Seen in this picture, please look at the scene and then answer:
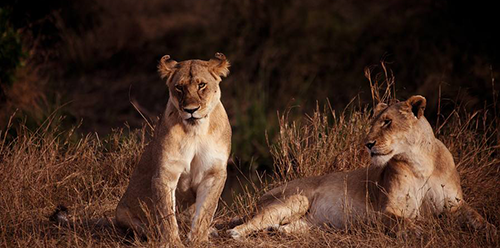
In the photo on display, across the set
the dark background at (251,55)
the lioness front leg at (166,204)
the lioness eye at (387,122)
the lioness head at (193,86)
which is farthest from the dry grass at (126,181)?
the dark background at (251,55)

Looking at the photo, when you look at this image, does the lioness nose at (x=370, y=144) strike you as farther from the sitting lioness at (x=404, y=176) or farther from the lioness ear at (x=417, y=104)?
the lioness ear at (x=417, y=104)

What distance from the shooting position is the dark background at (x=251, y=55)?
395 inches

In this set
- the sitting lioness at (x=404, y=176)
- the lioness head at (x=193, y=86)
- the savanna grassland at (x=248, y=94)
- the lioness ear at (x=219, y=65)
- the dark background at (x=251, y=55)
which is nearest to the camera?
the lioness head at (x=193, y=86)

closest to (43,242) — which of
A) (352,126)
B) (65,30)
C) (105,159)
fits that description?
(105,159)

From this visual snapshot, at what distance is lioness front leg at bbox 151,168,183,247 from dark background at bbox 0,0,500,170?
13.5 ft

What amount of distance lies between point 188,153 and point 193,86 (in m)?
0.41

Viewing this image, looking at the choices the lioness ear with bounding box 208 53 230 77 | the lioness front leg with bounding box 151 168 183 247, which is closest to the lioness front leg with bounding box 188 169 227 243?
the lioness front leg with bounding box 151 168 183 247

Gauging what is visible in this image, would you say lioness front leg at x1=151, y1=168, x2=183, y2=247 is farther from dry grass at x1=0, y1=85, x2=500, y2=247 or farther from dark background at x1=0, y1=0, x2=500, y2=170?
dark background at x1=0, y1=0, x2=500, y2=170

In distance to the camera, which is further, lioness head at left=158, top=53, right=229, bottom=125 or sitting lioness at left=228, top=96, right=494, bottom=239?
sitting lioness at left=228, top=96, right=494, bottom=239

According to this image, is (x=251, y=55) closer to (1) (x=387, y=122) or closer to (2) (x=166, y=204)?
(1) (x=387, y=122)

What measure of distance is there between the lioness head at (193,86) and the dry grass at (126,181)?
2.70 feet

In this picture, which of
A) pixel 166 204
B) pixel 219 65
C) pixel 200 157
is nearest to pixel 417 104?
pixel 219 65

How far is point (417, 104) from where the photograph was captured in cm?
524

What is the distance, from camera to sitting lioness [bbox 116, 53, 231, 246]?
5141 mm
